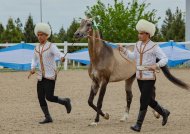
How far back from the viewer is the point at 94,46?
34.2 ft

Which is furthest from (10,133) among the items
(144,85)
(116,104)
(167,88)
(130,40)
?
(130,40)

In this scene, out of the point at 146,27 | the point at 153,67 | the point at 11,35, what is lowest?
the point at 11,35

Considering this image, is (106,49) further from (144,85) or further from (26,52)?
(26,52)

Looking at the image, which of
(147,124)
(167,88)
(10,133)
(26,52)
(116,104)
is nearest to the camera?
(10,133)

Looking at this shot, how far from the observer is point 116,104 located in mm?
13312

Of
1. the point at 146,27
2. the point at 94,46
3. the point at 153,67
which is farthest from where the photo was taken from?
the point at 94,46

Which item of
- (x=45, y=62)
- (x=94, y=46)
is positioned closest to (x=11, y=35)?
(x=94, y=46)

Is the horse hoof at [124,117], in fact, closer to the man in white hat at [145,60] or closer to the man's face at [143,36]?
the man in white hat at [145,60]

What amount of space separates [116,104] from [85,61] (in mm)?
16919

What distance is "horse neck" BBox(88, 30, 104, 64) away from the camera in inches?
408

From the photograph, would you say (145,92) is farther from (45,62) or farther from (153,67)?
(45,62)

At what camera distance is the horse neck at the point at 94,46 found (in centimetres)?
1035

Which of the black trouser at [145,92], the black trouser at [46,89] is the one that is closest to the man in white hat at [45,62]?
the black trouser at [46,89]

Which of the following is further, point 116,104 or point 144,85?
point 116,104
